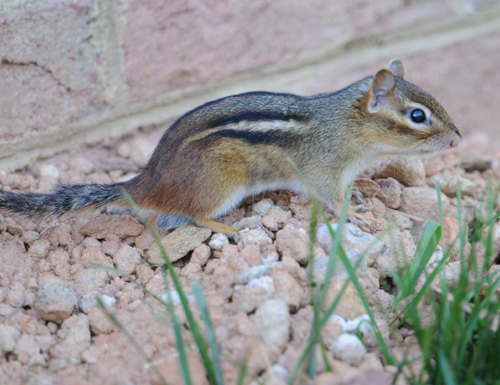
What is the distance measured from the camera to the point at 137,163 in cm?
381

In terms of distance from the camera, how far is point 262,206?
3.10 metres

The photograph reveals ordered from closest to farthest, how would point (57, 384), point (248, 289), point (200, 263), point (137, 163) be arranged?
Answer: point (57, 384) → point (248, 289) → point (200, 263) → point (137, 163)

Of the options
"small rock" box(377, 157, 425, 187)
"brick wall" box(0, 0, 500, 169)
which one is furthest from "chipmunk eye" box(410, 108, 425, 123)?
"brick wall" box(0, 0, 500, 169)

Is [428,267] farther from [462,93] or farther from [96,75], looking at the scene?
[462,93]

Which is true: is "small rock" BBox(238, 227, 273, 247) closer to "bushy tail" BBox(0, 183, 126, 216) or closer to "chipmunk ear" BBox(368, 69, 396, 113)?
"bushy tail" BBox(0, 183, 126, 216)

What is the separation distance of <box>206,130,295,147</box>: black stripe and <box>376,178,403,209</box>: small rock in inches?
23.0

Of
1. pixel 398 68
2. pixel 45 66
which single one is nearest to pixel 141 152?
pixel 45 66

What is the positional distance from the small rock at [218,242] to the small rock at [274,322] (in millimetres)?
623

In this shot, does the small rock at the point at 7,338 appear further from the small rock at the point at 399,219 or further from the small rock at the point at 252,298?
the small rock at the point at 399,219

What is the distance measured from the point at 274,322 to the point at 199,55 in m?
2.44

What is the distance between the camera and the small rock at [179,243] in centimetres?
276

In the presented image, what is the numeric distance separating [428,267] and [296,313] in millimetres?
763

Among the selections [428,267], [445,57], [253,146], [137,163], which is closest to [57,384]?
[253,146]

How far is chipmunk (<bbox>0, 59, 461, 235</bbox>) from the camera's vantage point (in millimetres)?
2939
